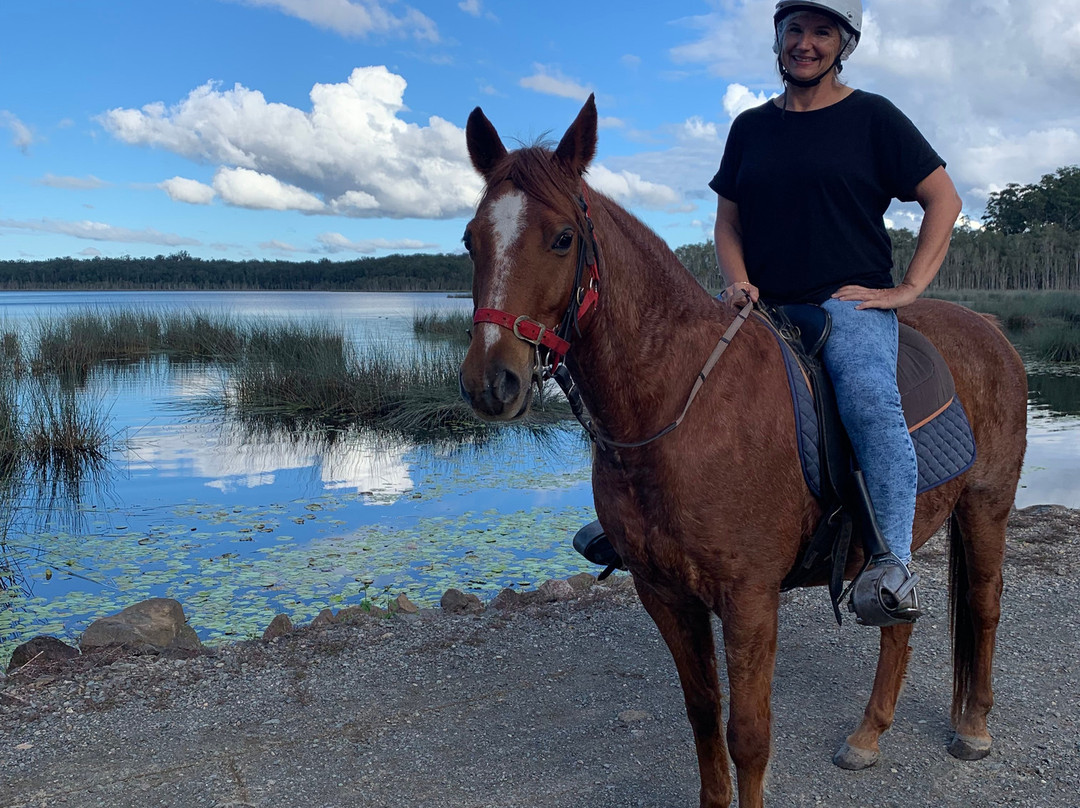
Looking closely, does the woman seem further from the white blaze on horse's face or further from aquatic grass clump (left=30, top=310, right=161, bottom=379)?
aquatic grass clump (left=30, top=310, right=161, bottom=379)

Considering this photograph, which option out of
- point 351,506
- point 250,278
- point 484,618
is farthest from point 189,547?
point 250,278

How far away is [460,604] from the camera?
526cm

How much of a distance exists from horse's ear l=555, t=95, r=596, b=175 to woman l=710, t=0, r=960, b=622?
2.78ft

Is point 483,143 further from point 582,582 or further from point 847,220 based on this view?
point 582,582

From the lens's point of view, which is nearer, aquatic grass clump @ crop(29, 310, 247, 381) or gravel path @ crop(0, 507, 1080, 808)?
gravel path @ crop(0, 507, 1080, 808)

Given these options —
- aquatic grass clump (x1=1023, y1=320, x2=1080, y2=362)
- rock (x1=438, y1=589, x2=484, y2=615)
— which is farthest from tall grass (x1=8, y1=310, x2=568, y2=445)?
aquatic grass clump (x1=1023, y1=320, x2=1080, y2=362)

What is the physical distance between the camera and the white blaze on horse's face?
1.94 meters

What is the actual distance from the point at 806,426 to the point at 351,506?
7334mm

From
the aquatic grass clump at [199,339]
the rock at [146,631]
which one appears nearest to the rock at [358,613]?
the rock at [146,631]

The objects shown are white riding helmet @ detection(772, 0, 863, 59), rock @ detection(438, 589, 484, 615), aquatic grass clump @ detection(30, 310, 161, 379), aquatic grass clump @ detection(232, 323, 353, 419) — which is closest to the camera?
white riding helmet @ detection(772, 0, 863, 59)

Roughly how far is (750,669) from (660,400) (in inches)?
34.4

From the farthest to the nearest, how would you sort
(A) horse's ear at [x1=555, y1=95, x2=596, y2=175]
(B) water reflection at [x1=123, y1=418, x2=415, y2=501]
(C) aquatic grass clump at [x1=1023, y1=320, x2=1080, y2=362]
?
1. (C) aquatic grass clump at [x1=1023, y1=320, x2=1080, y2=362]
2. (B) water reflection at [x1=123, y1=418, x2=415, y2=501]
3. (A) horse's ear at [x1=555, y1=95, x2=596, y2=175]

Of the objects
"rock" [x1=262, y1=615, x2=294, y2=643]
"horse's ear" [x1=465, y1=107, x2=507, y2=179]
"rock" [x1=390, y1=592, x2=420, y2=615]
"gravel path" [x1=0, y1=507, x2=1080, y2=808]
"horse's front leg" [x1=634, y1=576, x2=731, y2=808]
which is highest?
"horse's ear" [x1=465, y1=107, x2=507, y2=179]

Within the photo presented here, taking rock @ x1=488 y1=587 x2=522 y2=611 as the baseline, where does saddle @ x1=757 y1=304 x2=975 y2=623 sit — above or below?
above
